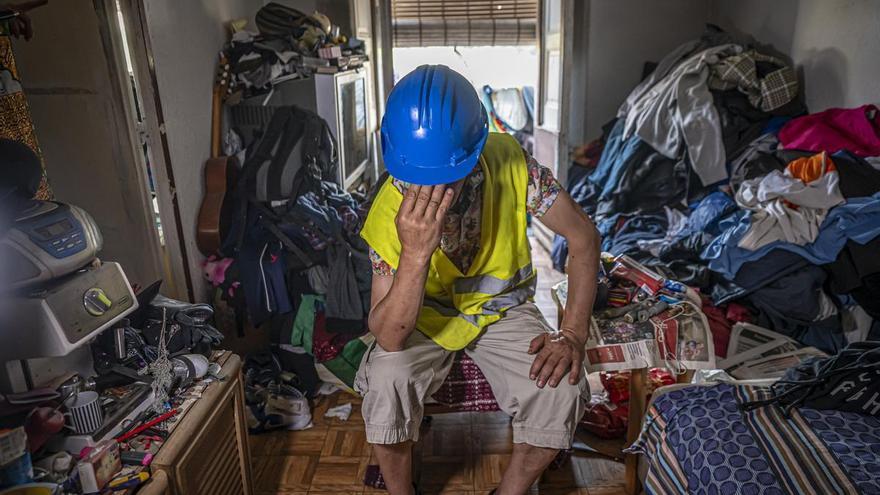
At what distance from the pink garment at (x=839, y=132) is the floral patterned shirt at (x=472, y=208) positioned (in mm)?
1580

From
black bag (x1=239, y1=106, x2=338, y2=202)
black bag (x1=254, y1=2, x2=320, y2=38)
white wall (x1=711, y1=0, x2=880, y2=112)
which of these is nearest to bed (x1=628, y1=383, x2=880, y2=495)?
black bag (x1=239, y1=106, x2=338, y2=202)

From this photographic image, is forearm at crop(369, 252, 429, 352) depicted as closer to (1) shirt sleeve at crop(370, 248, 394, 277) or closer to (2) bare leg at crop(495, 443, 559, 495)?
(1) shirt sleeve at crop(370, 248, 394, 277)

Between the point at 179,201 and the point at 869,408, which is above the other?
the point at 179,201

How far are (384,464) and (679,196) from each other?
7.44ft

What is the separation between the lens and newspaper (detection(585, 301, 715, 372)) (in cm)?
146

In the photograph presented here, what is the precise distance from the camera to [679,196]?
9.64 ft

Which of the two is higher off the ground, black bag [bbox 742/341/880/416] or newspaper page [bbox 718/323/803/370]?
black bag [bbox 742/341/880/416]

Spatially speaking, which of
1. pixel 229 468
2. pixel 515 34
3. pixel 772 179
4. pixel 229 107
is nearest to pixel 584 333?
pixel 229 468

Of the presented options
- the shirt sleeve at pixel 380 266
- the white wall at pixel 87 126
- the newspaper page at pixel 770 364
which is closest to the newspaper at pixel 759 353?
the newspaper page at pixel 770 364

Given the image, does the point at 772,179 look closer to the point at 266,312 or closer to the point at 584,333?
the point at 584,333

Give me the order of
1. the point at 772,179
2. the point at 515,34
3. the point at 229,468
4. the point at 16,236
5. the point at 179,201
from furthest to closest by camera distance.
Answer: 1. the point at 515,34
2. the point at 772,179
3. the point at 179,201
4. the point at 229,468
5. the point at 16,236

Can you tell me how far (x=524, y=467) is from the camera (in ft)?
4.40

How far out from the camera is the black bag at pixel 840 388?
1.23 meters

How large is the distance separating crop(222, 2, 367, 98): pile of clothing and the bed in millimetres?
1930
